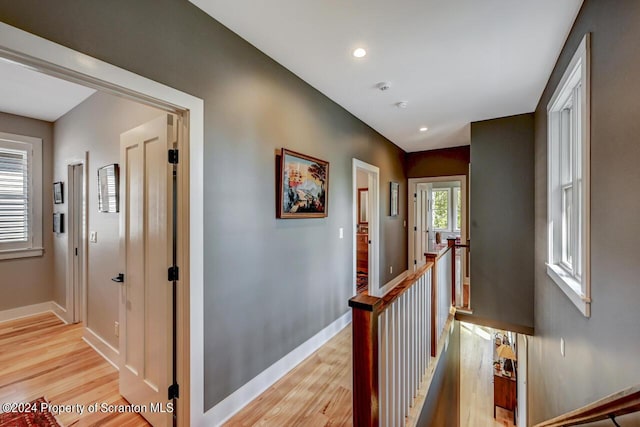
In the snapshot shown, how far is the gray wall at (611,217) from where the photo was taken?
3.81 feet

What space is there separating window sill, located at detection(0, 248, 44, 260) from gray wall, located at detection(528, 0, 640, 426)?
19.3 feet

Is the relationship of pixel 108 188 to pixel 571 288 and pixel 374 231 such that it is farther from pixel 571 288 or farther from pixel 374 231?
pixel 571 288

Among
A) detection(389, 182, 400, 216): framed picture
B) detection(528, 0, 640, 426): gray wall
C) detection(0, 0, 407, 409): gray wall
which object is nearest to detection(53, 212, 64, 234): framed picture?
detection(0, 0, 407, 409): gray wall

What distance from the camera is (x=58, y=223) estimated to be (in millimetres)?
3686

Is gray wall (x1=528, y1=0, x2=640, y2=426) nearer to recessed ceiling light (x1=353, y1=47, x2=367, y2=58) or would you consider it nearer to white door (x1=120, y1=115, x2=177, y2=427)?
recessed ceiling light (x1=353, y1=47, x2=367, y2=58)

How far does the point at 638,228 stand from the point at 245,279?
2.18 m

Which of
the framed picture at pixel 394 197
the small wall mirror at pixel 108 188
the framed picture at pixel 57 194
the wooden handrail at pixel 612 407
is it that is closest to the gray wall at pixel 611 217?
the wooden handrail at pixel 612 407

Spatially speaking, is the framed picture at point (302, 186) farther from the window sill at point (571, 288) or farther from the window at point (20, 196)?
the window at point (20, 196)

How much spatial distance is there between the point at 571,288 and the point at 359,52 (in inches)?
92.7

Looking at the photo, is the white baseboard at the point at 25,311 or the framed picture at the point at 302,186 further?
the white baseboard at the point at 25,311

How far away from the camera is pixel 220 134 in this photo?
6.31 ft

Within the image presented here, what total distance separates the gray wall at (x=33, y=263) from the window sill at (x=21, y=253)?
0.17 feet

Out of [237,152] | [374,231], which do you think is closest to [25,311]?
[237,152]

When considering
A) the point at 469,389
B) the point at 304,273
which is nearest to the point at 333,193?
the point at 304,273
